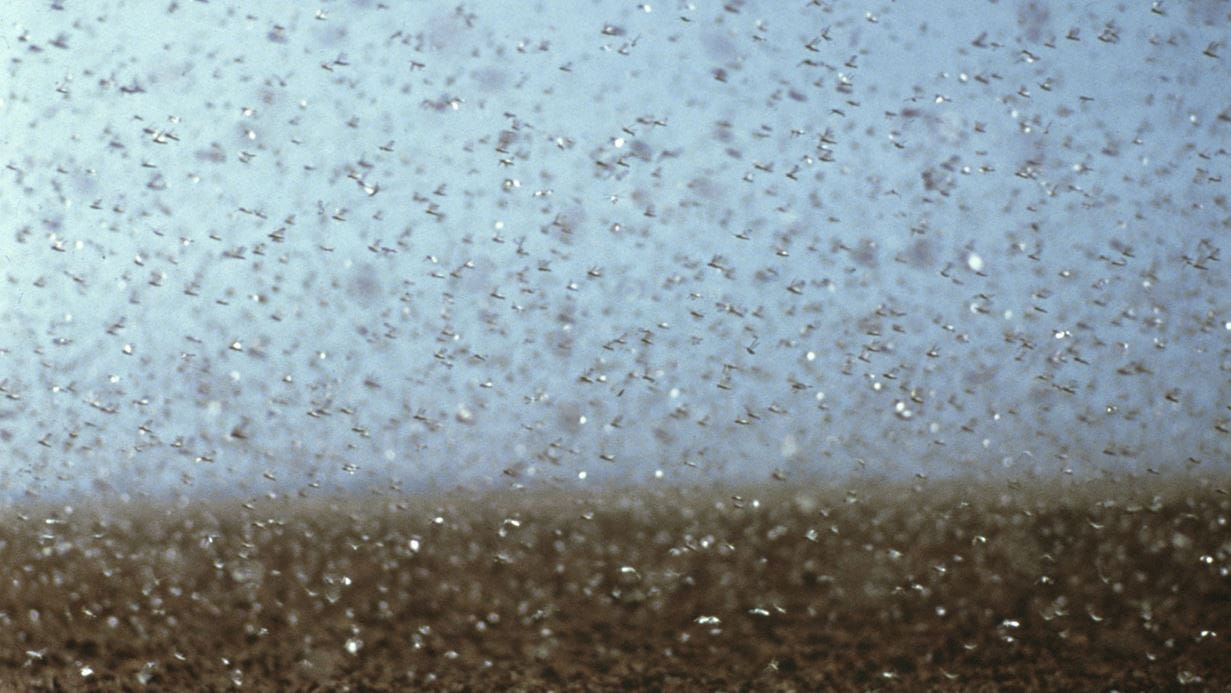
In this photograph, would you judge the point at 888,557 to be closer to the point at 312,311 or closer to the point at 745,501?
the point at 745,501

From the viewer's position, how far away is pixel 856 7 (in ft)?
1.13

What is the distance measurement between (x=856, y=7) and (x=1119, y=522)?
14 cm

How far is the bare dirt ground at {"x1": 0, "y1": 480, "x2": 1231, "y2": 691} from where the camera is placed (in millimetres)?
347

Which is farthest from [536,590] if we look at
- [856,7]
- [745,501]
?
[856,7]

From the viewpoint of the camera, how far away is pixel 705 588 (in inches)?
13.6

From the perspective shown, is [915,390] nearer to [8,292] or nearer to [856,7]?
[856,7]

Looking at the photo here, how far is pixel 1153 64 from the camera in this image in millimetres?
345

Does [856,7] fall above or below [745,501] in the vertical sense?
above

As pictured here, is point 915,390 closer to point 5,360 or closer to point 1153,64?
point 1153,64

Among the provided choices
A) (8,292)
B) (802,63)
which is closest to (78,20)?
(8,292)

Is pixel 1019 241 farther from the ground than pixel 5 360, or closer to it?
farther from the ground

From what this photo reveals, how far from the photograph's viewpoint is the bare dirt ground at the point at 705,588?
13.6 inches

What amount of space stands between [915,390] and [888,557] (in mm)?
42

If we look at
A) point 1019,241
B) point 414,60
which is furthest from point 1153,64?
point 414,60
